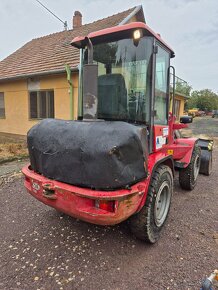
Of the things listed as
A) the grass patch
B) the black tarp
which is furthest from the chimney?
the black tarp

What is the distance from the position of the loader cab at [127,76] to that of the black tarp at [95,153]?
365mm

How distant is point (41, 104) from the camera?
31.7 feet

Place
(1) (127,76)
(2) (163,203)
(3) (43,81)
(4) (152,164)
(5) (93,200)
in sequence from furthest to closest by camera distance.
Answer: (3) (43,81), (2) (163,203), (1) (127,76), (4) (152,164), (5) (93,200)

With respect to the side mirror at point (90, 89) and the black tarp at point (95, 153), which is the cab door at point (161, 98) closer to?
the black tarp at point (95, 153)

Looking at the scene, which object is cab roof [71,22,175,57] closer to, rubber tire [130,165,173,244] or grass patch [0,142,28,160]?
rubber tire [130,165,173,244]

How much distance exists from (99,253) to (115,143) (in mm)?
1473

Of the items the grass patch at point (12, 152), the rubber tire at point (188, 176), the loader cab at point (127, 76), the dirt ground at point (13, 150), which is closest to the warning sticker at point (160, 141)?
the loader cab at point (127, 76)

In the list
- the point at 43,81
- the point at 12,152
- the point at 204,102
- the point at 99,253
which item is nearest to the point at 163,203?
the point at 99,253

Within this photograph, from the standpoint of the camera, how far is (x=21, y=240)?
9.45ft

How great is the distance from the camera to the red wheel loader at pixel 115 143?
2105 mm

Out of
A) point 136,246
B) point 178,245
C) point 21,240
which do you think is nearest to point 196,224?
point 178,245

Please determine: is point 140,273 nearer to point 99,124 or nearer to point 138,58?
point 99,124

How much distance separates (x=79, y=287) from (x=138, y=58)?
2.60 m

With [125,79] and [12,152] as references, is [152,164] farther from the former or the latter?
[12,152]
